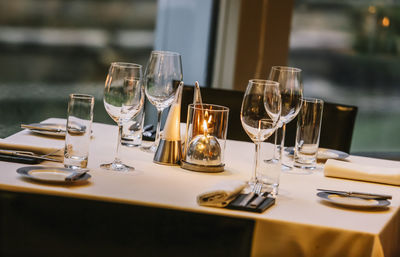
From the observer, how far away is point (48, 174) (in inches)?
62.1

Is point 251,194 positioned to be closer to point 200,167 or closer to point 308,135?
point 200,167

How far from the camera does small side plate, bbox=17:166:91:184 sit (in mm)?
1507

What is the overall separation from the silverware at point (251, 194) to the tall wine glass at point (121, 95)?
1.15 ft

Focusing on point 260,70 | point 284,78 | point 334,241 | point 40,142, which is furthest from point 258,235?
point 260,70

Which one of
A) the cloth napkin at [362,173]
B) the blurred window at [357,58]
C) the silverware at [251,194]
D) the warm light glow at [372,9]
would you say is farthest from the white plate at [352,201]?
the warm light glow at [372,9]

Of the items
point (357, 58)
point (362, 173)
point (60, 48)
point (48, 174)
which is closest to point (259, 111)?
point (362, 173)

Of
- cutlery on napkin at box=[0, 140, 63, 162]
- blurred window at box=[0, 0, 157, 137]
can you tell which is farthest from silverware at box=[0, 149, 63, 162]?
blurred window at box=[0, 0, 157, 137]

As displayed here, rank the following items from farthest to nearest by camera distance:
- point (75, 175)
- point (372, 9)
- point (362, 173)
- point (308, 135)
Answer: point (372, 9) → point (308, 135) → point (362, 173) → point (75, 175)

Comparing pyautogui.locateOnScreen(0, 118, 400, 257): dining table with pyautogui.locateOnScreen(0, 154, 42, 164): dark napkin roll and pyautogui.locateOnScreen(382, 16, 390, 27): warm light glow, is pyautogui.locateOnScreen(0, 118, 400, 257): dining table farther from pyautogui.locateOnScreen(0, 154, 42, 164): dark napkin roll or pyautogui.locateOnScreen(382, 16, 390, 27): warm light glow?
pyautogui.locateOnScreen(382, 16, 390, 27): warm light glow

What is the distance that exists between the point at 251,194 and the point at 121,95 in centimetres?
47

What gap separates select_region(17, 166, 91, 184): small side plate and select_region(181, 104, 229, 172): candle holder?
36 centimetres

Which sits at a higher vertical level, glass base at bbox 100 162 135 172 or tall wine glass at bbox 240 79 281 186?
tall wine glass at bbox 240 79 281 186

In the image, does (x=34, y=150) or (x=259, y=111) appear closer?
(x=259, y=111)

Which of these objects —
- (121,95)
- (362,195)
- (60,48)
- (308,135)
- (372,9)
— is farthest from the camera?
(372,9)
